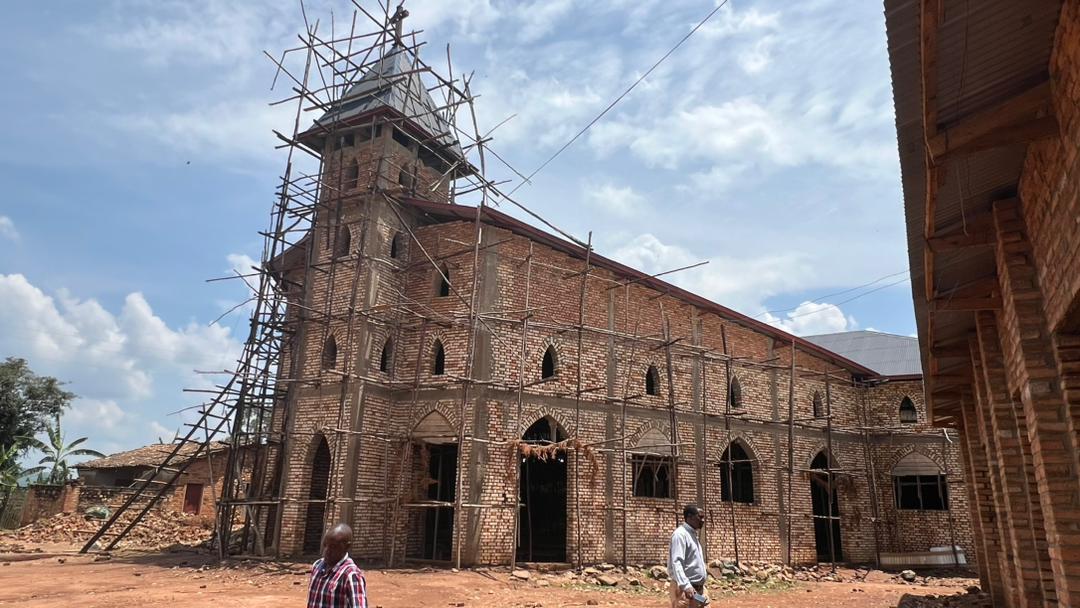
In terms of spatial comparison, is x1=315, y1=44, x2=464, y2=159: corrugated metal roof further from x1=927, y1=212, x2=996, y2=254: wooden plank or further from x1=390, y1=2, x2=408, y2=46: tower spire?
x1=927, y1=212, x2=996, y2=254: wooden plank

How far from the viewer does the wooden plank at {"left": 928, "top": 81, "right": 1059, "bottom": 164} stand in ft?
14.4

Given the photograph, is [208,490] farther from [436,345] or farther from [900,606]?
[900,606]

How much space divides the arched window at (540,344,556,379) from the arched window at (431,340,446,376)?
2.43 m

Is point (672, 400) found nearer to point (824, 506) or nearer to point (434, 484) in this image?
point (434, 484)

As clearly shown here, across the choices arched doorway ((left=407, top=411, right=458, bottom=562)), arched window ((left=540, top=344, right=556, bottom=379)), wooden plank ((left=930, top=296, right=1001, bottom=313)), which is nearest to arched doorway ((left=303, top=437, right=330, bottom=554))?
arched doorway ((left=407, top=411, right=458, bottom=562))

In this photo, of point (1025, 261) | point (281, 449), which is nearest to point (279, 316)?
point (281, 449)

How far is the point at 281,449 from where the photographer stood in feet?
54.6

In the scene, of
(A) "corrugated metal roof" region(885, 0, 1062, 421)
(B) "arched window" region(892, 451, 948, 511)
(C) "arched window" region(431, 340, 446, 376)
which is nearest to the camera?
(A) "corrugated metal roof" region(885, 0, 1062, 421)

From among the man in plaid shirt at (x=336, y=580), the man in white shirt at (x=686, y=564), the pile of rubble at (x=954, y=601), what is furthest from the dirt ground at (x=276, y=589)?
the man in plaid shirt at (x=336, y=580)

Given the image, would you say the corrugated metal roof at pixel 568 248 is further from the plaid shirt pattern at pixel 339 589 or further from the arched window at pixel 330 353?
the plaid shirt pattern at pixel 339 589

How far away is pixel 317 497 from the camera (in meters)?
16.7

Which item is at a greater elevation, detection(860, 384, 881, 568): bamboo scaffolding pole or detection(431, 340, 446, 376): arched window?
detection(431, 340, 446, 376): arched window

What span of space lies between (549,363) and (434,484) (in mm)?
3989

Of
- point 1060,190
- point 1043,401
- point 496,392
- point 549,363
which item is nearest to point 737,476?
point 549,363
